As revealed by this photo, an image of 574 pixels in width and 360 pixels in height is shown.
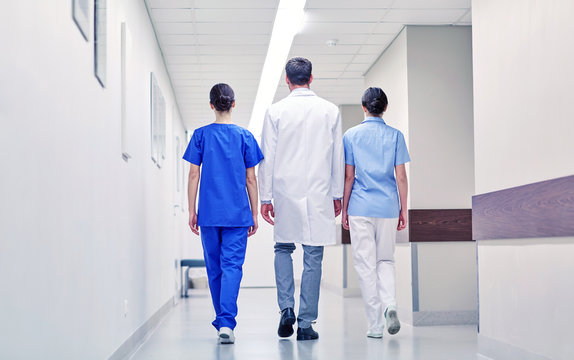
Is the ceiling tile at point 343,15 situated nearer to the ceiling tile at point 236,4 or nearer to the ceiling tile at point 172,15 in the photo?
the ceiling tile at point 236,4

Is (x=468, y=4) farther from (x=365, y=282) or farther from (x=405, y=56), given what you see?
(x=365, y=282)

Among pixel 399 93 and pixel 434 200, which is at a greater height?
pixel 399 93

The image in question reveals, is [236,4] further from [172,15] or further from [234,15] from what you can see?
[172,15]

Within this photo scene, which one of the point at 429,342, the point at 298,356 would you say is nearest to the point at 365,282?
the point at 429,342

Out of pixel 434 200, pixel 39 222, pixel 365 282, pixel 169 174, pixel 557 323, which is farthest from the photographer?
pixel 169 174

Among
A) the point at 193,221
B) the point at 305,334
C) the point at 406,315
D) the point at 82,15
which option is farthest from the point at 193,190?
the point at 406,315

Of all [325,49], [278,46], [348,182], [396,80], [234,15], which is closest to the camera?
[348,182]

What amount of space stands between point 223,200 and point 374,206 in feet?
3.19

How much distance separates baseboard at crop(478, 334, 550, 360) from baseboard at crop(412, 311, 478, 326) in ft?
6.57

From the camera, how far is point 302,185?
4234 millimetres

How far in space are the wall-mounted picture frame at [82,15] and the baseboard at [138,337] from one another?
1582 millimetres

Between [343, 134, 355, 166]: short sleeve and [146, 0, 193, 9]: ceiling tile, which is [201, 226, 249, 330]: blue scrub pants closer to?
[343, 134, 355, 166]: short sleeve

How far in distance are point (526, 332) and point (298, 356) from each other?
118 cm

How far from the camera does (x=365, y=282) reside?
Answer: 4.41 m
